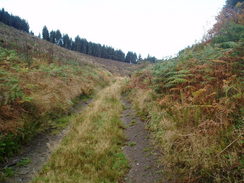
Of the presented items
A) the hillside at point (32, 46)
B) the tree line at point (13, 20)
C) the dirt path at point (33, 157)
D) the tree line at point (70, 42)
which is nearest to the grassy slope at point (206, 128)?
the dirt path at point (33, 157)

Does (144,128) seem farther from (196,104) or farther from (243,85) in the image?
(243,85)

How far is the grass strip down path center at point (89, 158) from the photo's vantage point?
3016 mm

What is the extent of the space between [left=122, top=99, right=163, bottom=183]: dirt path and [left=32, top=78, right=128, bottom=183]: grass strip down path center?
0.21m

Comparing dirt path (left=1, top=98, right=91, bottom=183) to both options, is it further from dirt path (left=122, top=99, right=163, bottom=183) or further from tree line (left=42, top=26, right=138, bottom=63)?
tree line (left=42, top=26, right=138, bottom=63)

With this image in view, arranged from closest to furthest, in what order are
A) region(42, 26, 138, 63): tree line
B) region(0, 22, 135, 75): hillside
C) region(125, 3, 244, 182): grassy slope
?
region(125, 3, 244, 182): grassy slope < region(0, 22, 135, 75): hillside < region(42, 26, 138, 63): tree line

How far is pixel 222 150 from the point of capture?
2.51 metres

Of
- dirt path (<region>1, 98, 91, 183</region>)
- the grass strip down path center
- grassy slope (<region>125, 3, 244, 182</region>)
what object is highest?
grassy slope (<region>125, 3, 244, 182</region>)

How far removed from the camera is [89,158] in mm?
3564

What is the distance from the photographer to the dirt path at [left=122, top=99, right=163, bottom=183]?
3.04 meters

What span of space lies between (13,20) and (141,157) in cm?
9039

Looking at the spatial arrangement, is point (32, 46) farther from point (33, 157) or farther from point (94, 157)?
point (94, 157)

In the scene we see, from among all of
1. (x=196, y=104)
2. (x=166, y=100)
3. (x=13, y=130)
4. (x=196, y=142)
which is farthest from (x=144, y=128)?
(x=13, y=130)

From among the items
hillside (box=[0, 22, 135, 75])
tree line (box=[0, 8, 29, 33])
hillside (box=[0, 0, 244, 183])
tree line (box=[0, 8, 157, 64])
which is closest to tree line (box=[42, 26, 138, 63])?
tree line (box=[0, 8, 157, 64])

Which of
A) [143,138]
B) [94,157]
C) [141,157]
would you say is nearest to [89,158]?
[94,157]
